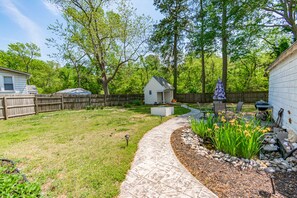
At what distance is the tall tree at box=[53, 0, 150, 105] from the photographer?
15562mm

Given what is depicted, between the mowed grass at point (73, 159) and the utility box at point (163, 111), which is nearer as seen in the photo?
the mowed grass at point (73, 159)

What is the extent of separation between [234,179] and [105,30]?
17.1 metres

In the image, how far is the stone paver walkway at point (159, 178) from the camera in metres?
2.40

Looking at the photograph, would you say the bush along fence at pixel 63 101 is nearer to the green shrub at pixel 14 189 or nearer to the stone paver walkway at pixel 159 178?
the green shrub at pixel 14 189

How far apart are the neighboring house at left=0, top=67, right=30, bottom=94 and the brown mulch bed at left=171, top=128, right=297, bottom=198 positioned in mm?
14540

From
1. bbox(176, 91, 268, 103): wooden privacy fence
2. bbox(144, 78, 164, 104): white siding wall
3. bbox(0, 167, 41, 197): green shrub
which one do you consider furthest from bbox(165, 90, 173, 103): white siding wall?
bbox(0, 167, 41, 197): green shrub

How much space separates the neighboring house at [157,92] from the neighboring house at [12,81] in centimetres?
Result: 1259

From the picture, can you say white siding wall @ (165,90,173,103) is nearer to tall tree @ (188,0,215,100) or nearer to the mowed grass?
tall tree @ (188,0,215,100)

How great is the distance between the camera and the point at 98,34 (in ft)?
54.2

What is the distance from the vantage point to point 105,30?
1622 cm

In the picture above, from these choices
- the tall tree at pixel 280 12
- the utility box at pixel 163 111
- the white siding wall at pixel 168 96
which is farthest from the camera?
the white siding wall at pixel 168 96

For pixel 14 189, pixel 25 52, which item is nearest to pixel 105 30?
pixel 14 189

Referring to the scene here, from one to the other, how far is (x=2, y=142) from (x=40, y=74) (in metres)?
35.6

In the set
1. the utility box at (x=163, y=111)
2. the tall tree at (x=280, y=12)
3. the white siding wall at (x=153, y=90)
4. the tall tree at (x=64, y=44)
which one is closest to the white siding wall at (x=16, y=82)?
the tall tree at (x=64, y=44)
